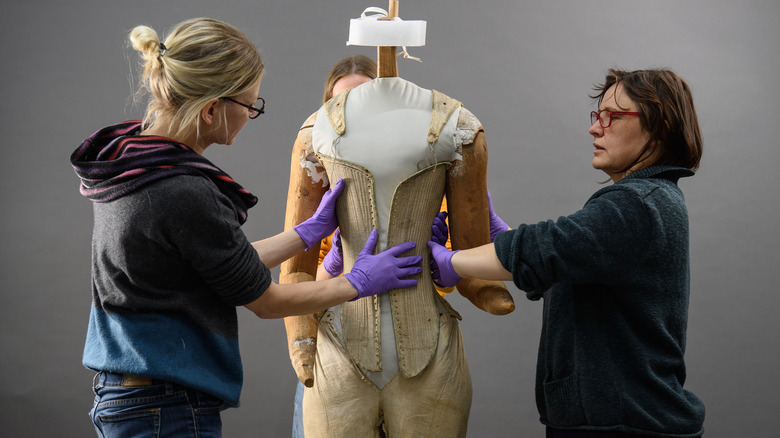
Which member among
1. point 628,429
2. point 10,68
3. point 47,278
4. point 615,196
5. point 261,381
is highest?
point 10,68

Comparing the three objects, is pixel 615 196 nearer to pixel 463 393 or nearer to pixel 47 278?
pixel 463 393

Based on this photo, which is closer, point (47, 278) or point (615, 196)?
point (615, 196)

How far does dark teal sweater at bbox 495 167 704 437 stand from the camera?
1724 mm

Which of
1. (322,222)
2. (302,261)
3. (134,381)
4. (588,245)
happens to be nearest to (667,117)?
(588,245)

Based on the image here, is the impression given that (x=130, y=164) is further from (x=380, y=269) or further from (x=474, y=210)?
(x=474, y=210)

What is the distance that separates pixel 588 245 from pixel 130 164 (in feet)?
3.47

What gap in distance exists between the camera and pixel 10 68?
372 cm

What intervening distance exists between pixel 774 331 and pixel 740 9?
5.68 ft

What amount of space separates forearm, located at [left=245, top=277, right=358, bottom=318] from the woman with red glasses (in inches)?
12.2

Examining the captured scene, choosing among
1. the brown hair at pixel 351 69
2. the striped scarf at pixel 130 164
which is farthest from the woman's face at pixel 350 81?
the striped scarf at pixel 130 164

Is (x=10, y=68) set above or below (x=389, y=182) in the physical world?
above

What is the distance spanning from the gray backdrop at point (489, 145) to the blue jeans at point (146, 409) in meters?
2.25

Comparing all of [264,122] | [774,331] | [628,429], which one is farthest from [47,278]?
[774,331]

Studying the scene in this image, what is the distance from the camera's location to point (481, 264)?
6.12 ft
